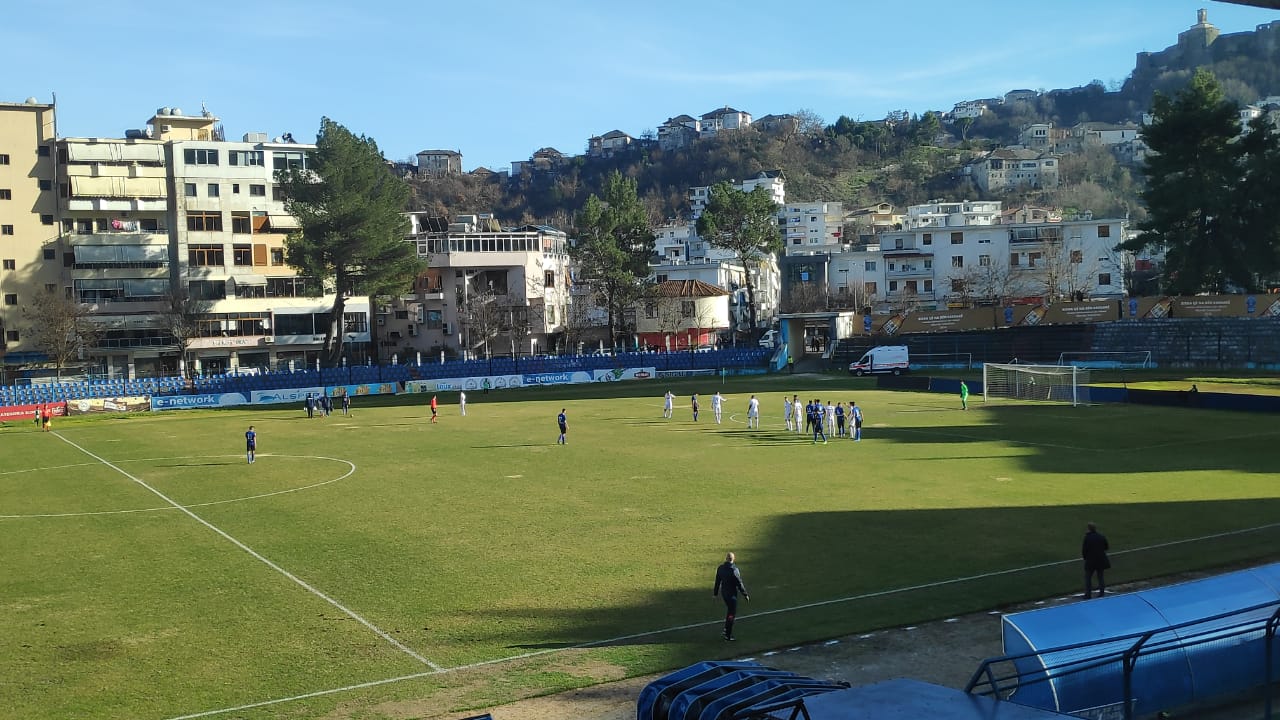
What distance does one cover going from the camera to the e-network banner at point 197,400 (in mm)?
77688

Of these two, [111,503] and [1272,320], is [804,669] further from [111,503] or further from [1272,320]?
[1272,320]

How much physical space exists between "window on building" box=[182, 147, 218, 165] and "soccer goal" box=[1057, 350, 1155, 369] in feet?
266

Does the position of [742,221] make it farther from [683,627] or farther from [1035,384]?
[683,627]

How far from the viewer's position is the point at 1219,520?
2520 cm

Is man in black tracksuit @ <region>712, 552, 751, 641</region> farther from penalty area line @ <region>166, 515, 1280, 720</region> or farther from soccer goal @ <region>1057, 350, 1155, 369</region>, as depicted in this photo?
soccer goal @ <region>1057, 350, 1155, 369</region>

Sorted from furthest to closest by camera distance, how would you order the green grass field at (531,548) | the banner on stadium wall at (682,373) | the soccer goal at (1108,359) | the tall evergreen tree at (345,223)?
the banner on stadium wall at (682,373)
the tall evergreen tree at (345,223)
the soccer goal at (1108,359)
the green grass field at (531,548)

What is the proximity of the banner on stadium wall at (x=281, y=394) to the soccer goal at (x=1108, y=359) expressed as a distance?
60.5 metres

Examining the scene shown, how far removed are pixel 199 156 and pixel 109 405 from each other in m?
33.6

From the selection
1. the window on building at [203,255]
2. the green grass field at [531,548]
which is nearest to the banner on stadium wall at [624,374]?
the window on building at [203,255]

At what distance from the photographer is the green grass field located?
54.5ft

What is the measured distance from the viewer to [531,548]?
80.5ft

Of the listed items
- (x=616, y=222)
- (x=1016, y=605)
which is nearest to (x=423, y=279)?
(x=616, y=222)

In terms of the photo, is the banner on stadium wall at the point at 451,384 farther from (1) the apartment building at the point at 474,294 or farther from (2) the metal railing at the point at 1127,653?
(2) the metal railing at the point at 1127,653

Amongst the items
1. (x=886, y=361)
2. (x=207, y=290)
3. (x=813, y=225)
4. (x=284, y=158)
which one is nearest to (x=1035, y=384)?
(x=886, y=361)
